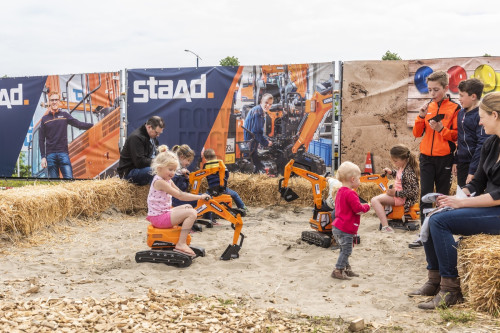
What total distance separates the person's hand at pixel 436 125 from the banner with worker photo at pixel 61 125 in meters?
7.43

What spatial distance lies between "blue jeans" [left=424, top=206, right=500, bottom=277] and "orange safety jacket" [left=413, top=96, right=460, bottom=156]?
2.06 m

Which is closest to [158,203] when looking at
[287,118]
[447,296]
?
[447,296]

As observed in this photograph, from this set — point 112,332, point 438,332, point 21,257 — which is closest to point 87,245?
point 21,257

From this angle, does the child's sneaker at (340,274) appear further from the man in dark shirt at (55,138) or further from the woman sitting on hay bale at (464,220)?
the man in dark shirt at (55,138)

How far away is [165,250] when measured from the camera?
18.1 feet

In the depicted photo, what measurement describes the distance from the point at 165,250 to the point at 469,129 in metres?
3.76

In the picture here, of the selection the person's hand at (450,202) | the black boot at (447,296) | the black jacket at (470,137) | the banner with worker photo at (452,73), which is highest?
the banner with worker photo at (452,73)

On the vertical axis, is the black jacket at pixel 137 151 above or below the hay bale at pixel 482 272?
above

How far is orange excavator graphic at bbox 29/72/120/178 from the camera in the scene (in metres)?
11.3

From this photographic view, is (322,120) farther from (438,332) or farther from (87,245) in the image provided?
(438,332)

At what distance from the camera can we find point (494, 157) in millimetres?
4254

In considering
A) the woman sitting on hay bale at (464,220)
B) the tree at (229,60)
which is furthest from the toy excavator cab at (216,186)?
the tree at (229,60)

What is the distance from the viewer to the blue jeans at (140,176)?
8.58 meters

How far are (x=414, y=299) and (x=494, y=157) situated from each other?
4.66 ft
